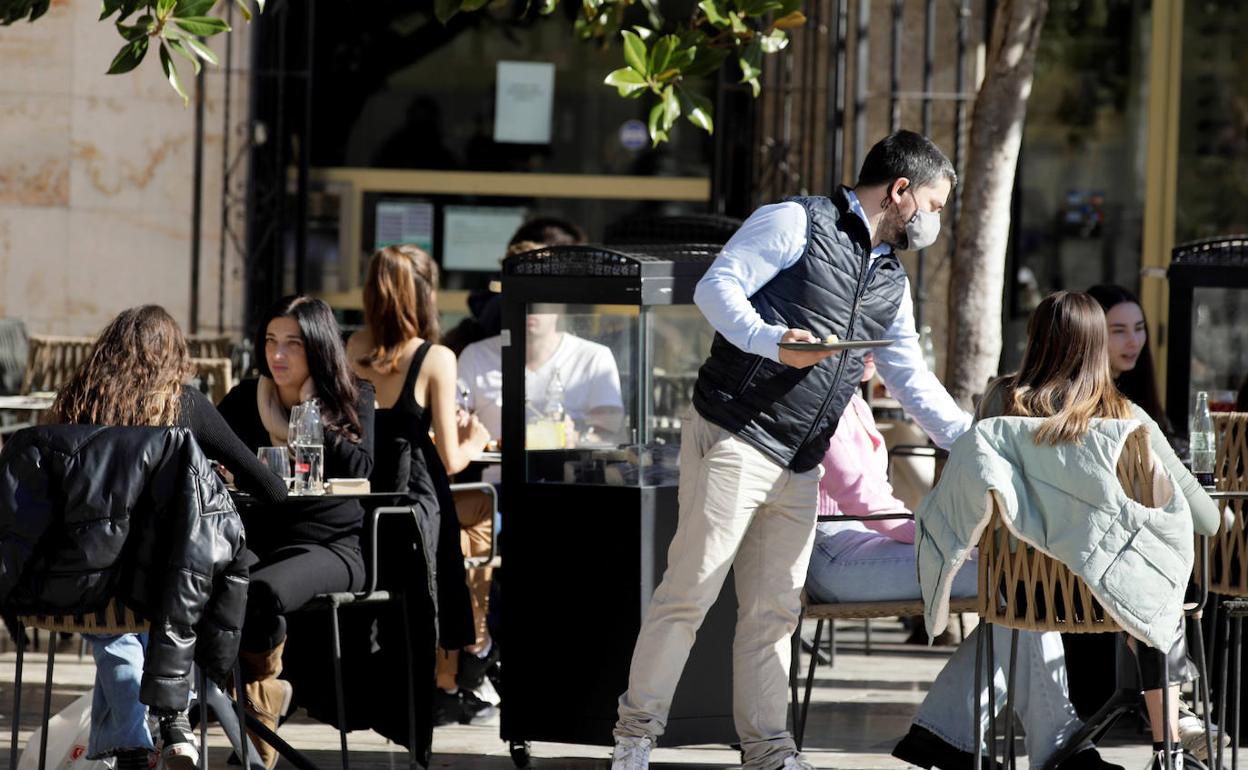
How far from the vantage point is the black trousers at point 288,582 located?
581 cm

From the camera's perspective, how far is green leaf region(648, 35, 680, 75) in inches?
246

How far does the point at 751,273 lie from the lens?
5.33 metres

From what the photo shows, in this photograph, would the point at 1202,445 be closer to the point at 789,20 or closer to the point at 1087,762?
the point at 1087,762

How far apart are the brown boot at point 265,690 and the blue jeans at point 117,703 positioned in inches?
23.7

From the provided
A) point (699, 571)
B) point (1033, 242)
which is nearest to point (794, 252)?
point (699, 571)

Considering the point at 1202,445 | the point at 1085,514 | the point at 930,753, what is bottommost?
the point at 930,753

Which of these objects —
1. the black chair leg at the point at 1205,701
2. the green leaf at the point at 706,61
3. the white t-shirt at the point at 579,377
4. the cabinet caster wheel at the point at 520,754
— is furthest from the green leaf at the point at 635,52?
the black chair leg at the point at 1205,701

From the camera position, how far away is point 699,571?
5438 millimetres

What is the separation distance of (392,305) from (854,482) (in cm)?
203

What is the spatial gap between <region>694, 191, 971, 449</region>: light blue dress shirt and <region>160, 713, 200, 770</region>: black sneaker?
1.91m

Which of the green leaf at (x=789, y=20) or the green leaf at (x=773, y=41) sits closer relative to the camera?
the green leaf at (x=789, y=20)

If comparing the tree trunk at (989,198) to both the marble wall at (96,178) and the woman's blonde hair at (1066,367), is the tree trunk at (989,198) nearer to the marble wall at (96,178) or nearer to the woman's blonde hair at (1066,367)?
the woman's blonde hair at (1066,367)

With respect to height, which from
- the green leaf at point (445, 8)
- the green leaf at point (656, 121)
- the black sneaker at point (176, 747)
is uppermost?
the green leaf at point (445, 8)

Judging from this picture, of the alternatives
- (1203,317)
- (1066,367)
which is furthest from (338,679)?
(1203,317)
